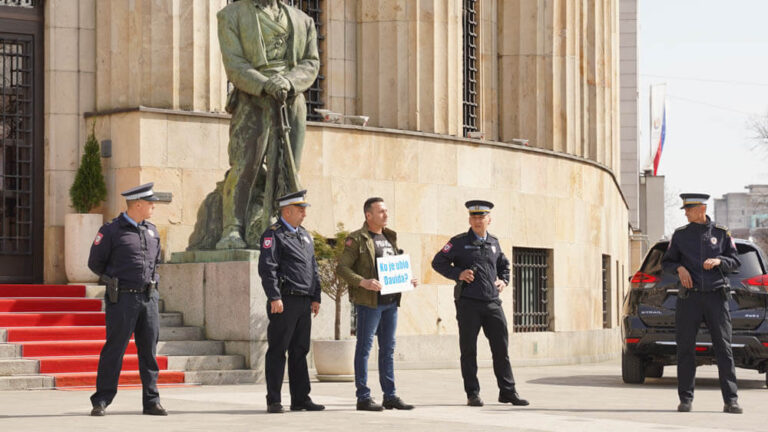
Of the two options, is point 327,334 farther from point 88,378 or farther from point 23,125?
point 23,125

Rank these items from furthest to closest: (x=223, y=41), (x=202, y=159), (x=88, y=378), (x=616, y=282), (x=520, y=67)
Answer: (x=616, y=282), (x=520, y=67), (x=202, y=159), (x=223, y=41), (x=88, y=378)

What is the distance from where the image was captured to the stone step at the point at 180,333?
53.9 feet

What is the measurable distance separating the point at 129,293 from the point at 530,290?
13.9 m

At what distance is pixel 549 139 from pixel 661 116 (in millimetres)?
36600

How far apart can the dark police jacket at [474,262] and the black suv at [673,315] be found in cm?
336

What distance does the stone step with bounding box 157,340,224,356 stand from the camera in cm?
1606

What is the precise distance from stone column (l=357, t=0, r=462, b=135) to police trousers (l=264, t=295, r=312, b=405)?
436 inches

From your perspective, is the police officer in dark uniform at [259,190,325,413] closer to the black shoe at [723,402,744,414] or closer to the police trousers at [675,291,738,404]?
the police trousers at [675,291,738,404]

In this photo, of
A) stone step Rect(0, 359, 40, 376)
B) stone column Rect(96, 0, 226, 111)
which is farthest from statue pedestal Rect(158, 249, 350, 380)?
stone column Rect(96, 0, 226, 111)

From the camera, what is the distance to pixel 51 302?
1738 centimetres

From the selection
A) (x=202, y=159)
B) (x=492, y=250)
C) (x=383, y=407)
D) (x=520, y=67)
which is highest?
(x=520, y=67)

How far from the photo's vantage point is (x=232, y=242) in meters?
16.6

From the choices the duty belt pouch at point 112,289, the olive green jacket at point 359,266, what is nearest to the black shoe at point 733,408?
the olive green jacket at point 359,266

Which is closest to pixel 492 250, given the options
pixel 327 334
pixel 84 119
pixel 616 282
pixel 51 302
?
pixel 327 334
